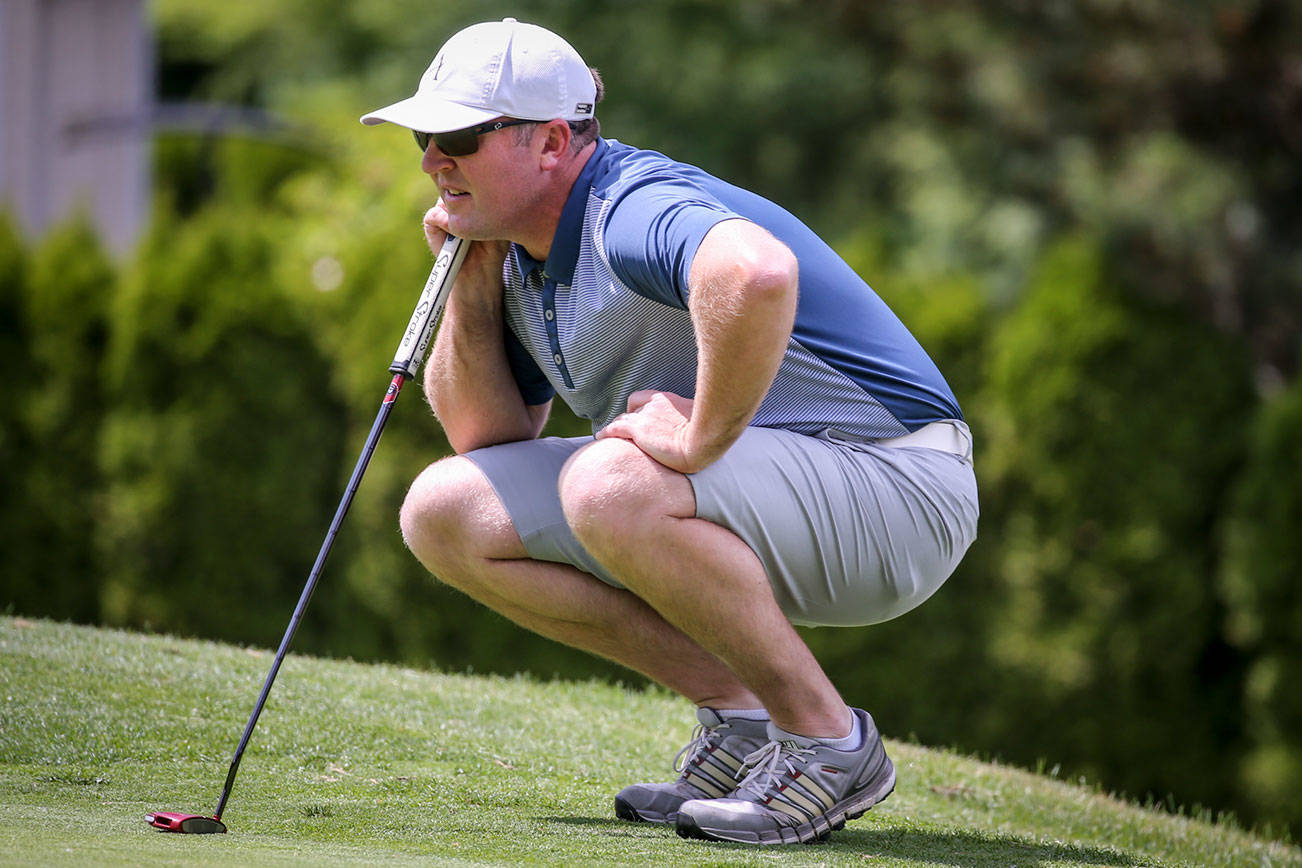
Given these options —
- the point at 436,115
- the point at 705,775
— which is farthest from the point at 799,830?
the point at 436,115

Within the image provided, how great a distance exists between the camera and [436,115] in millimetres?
2600

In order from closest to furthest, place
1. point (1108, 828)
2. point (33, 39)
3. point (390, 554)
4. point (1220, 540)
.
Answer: point (1108, 828)
point (1220, 540)
point (390, 554)
point (33, 39)

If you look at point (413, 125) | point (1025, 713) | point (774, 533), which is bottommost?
point (1025, 713)

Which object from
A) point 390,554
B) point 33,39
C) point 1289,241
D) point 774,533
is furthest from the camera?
point 33,39

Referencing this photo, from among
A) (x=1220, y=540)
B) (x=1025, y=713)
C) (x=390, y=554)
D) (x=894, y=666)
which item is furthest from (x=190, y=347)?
(x=1220, y=540)

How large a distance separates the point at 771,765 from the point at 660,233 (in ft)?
2.93

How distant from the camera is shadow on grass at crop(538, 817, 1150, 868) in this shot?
254 centimetres

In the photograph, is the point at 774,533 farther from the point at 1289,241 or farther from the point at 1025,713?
the point at 1289,241

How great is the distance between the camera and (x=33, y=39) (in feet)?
34.5

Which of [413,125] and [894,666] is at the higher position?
[413,125]

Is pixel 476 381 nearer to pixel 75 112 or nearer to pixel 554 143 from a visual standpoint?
pixel 554 143

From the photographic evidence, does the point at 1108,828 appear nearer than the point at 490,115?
No

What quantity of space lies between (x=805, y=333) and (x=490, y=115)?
642 mm

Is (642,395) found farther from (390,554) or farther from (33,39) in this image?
(33,39)
